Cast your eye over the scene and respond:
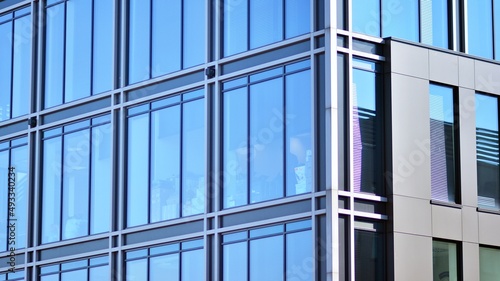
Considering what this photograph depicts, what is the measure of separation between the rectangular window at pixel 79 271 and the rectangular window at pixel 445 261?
909 centimetres

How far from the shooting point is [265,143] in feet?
105

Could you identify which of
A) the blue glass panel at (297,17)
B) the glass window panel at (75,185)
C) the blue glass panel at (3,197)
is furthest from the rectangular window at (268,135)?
the blue glass panel at (3,197)

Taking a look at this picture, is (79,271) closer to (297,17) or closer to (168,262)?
(168,262)

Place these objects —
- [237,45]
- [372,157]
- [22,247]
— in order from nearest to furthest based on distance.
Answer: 1. [372,157]
2. [237,45]
3. [22,247]

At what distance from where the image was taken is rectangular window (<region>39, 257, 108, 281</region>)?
117 feet

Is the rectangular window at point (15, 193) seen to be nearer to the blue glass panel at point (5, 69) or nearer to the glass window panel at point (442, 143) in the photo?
the blue glass panel at point (5, 69)

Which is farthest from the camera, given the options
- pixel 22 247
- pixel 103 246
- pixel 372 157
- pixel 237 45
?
pixel 22 247

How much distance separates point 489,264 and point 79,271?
37.2 feet

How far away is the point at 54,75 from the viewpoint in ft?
127

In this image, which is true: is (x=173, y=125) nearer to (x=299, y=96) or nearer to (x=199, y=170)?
(x=199, y=170)

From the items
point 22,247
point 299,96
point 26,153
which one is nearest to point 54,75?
point 26,153

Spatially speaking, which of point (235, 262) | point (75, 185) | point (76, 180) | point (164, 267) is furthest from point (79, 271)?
point (235, 262)

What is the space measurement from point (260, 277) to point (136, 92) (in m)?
7.24

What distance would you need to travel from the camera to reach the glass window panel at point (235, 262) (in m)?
31.7
